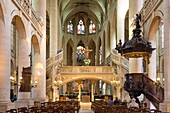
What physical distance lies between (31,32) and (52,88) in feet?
42.7

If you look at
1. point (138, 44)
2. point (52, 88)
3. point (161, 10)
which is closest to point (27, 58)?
point (138, 44)

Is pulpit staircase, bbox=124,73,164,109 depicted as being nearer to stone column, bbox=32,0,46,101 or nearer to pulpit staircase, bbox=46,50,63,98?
stone column, bbox=32,0,46,101

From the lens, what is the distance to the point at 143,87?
17.3m

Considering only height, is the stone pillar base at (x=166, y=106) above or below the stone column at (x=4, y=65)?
below

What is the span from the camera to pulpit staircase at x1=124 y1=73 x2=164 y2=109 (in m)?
17.0

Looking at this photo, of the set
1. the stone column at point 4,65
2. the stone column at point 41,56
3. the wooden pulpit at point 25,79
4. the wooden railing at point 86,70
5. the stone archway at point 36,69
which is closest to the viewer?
the stone column at point 4,65

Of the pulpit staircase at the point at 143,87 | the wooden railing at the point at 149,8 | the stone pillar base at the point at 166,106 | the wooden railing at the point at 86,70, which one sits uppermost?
the wooden railing at the point at 149,8

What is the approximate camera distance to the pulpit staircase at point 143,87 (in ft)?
55.7

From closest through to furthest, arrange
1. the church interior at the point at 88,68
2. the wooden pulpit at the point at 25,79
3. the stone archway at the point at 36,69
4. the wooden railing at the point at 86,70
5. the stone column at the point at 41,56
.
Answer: the church interior at the point at 88,68
the wooden pulpit at the point at 25,79
the stone archway at the point at 36,69
the stone column at the point at 41,56
the wooden railing at the point at 86,70

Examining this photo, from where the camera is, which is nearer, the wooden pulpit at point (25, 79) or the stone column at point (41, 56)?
the wooden pulpit at point (25, 79)

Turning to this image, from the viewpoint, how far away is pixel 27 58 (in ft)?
68.8

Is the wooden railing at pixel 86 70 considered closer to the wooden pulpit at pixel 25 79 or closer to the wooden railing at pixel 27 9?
the wooden railing at pixel 27 9

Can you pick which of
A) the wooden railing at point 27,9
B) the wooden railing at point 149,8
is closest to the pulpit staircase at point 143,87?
the wooden railing at point 149,8

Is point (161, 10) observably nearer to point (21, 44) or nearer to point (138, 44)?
point (138, 44)
